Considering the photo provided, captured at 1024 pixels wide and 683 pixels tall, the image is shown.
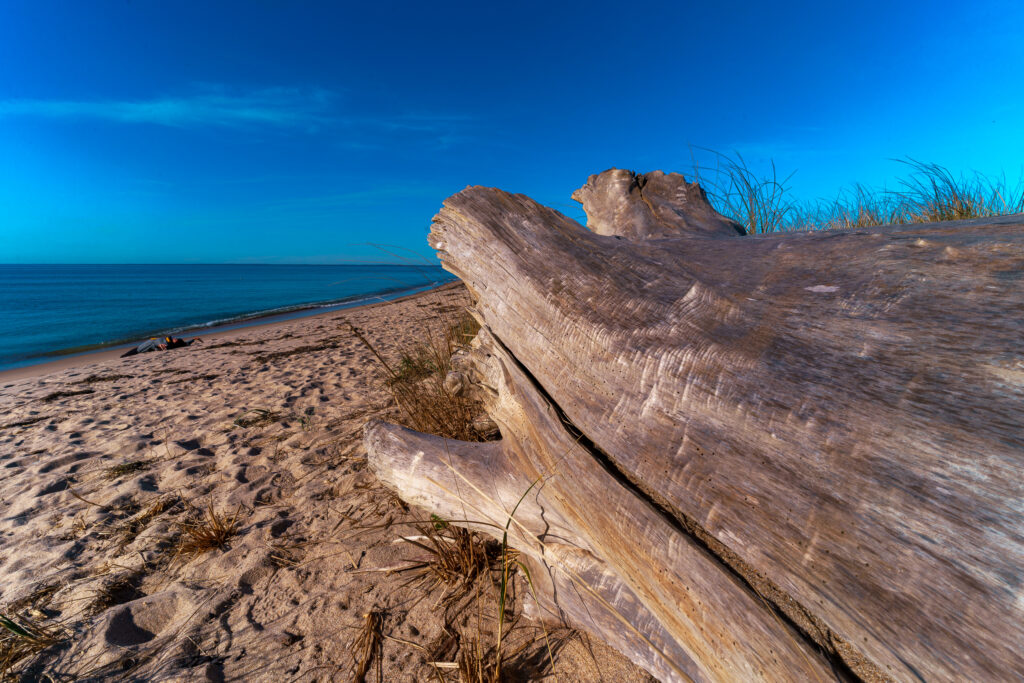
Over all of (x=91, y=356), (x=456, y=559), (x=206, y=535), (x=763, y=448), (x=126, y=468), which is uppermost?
(x=763, y=448)

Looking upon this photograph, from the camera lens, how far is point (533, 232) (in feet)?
6.59

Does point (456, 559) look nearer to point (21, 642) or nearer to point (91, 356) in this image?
point (21, 642)

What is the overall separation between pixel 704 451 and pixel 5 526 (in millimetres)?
3985

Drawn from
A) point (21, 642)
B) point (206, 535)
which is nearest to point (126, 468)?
point (206, 535)

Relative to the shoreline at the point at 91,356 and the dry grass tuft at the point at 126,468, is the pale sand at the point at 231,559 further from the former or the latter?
the shoreline at the point at 91,356

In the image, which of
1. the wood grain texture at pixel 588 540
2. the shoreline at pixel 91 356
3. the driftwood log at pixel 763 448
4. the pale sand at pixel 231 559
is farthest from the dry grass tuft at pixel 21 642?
the shoreline at pixel 91 356

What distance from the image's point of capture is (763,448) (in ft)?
3.84

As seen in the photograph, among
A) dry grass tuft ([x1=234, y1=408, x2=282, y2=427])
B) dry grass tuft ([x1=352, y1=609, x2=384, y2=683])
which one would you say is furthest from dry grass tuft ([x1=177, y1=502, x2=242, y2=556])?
dry grass tuft ([x1=234, y1=408, x2=282, y2=427])

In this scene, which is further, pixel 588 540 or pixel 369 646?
pixel 369 646

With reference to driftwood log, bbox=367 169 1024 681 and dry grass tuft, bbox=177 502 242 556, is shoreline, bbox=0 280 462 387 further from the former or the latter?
driftwood log, bbox=367 169 1024 681

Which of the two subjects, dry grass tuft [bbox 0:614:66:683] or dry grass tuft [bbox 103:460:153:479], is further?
dry grass tuft [bbox 103:460:153:479]

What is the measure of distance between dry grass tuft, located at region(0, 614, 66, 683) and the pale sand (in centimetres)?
5

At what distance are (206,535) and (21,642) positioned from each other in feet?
2.28

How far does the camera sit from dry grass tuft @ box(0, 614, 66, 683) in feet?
5.70
